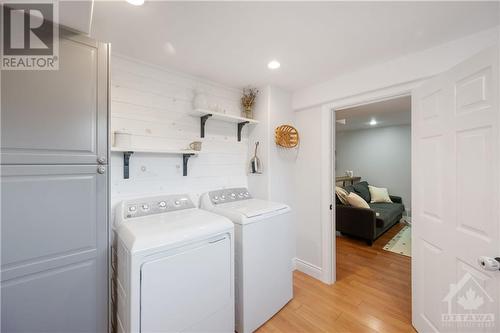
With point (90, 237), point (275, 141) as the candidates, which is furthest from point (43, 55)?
point (275, 141)

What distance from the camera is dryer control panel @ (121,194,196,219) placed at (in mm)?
1640

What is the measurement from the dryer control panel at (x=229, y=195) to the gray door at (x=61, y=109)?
110 centimetres

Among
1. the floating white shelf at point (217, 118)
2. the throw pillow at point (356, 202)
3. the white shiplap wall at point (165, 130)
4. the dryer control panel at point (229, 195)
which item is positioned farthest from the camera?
the throw pillow at point (356, 202)

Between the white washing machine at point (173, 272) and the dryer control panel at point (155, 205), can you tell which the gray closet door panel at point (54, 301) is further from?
the dryer control panel at point (155, 205)

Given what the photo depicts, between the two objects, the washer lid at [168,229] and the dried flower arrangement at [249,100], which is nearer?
the washer lid at [168,229]

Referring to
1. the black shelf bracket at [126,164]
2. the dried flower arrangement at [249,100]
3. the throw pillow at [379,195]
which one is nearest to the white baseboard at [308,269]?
the dried flower arrangement at [249,100]

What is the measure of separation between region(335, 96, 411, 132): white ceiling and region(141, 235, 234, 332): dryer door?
2.68 m

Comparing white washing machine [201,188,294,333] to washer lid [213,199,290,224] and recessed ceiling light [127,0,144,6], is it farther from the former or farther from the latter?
recessed ceiling light [127,0,144,6]

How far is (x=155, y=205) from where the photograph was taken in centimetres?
178

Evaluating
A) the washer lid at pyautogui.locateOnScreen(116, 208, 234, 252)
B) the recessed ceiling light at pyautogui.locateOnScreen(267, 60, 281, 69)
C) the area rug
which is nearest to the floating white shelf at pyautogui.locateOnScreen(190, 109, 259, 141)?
the recessed ceiling light at pyautogui.locateOnScreen(267, 60, 281, 69)

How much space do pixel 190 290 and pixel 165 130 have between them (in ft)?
4.51

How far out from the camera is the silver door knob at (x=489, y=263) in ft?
3.49

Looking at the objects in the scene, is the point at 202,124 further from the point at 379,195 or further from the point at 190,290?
the point at 379,195

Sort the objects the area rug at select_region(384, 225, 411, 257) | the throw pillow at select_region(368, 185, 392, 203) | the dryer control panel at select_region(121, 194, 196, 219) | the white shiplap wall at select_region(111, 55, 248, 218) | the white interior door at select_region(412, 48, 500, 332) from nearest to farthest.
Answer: the white interior door at select_region(412, 48, 500, 332)
the dryer control panel at select_region(121, 194, 196, 219)
the white shiplap wall at select_region(111, 55, 248, 218)
the area rug at select_region(384, 225, 411, 257)
the throw pillow at select_region(368, 185, 392, 203)
